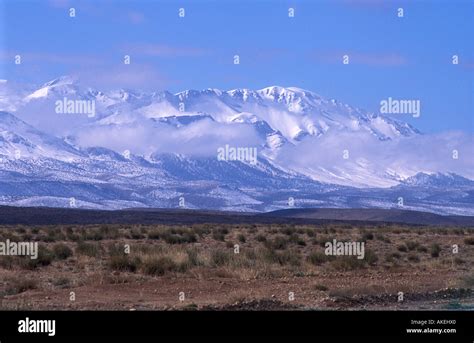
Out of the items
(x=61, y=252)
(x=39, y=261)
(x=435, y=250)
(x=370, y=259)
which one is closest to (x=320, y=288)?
(x=370, y=259)

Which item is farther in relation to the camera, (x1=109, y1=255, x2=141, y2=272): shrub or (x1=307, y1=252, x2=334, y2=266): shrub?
(x1=307, y1=252, x2=334, y2=266): shrub

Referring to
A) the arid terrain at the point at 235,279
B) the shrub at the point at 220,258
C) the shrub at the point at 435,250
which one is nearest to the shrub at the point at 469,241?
the arid terrain at the point at 235,279

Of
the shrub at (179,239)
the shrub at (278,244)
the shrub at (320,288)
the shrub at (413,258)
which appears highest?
the shrub at (179,239)

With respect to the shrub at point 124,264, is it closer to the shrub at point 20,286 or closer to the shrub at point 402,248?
the shrub at point 20,286

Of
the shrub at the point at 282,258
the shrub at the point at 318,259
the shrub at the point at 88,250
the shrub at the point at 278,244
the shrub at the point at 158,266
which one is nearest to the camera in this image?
the shrub at the point at 158,266

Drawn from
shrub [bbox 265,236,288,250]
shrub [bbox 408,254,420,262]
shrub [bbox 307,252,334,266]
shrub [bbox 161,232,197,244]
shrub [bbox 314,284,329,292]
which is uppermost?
shrub [bbox 161,232,197,244]

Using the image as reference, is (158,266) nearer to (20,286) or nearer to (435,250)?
(20,286)

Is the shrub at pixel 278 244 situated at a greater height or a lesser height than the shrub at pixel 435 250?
greater

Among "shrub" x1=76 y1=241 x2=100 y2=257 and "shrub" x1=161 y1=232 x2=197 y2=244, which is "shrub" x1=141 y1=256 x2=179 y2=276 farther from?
"shrub" x1=161 y1=232 x2=197 y2=244

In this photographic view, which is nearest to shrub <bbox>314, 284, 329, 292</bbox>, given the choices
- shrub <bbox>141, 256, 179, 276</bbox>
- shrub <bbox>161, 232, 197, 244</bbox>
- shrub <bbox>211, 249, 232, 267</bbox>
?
shrub <bbox>141, 256, 179, 276</bbox>

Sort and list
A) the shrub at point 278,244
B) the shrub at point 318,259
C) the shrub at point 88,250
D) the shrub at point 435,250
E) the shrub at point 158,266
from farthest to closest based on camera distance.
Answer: the shrub at point 278,244, the shrub at point 435,250, the shrub at point 88,250, the shrub at point 318,259, the shrub at point 158,266
